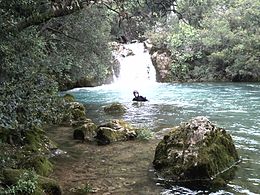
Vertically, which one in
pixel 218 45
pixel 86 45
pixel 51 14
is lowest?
pixel 51 14

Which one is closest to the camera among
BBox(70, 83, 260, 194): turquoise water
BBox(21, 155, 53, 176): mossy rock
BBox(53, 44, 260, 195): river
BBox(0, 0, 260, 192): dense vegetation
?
BBox(0, 0, 260, 192): dense vegetation

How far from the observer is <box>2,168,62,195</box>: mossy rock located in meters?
6.45

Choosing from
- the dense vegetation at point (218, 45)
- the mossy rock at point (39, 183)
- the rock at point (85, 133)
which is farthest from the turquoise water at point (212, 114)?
the dense vegetation at point (218, 45)

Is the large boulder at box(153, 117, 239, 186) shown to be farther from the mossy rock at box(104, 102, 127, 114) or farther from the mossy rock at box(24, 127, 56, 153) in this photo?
the mossy rock at box(104, 102, 127, 114)

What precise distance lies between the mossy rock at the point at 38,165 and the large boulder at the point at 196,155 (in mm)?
2585

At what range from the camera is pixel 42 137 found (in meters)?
10.8

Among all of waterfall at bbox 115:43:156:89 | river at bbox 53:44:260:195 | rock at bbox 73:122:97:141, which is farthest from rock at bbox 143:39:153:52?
rock at bbox 73:122:97:141

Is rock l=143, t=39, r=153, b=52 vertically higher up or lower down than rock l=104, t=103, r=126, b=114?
higher up

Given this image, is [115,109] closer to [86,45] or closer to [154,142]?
[86,45]

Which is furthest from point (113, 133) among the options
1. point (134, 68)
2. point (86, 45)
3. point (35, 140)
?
point (134, 68)

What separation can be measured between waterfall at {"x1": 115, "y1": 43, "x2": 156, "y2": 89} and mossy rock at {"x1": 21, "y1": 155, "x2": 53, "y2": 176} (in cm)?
2530

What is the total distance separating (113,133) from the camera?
12359mm

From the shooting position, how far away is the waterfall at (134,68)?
34956mm

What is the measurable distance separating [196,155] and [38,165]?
3538 millimetres
